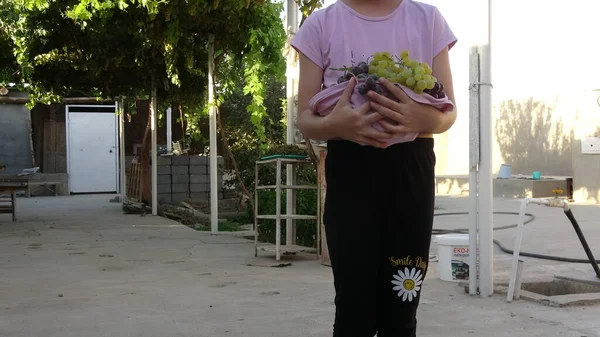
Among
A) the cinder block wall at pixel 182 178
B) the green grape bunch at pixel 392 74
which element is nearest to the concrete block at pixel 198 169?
the cinder block wall at pixel 182 178

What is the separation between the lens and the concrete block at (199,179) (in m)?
13.2

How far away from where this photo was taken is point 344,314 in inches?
59.0

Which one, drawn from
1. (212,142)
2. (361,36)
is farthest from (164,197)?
(361,36)

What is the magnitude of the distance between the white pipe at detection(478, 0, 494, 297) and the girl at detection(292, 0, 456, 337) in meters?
2.44

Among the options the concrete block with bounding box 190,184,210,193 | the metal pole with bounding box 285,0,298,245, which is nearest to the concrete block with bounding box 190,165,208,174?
the concrete block with bounding box 190,184,210,193

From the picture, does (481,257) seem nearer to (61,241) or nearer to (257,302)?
(257,302)

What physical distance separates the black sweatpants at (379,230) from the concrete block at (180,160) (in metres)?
11.6

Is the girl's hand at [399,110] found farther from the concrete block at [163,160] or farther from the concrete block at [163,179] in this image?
the concrete block at [163,179]

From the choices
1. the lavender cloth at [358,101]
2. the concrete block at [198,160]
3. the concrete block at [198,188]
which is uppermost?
the lavender cloth at [358,101]

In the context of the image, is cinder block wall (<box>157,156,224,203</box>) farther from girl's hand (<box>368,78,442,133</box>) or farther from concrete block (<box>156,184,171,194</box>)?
girl's hand (<box>368,78,442,133</box>)

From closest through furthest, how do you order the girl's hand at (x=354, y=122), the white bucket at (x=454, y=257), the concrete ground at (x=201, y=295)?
the girl's hand at (x=354, y=122)
the concrete ground at (x=201, y=295)
the white bucket at (x=454, y=257)

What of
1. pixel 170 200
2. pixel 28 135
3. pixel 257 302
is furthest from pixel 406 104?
pixel 28 135

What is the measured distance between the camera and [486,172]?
3.93 metres

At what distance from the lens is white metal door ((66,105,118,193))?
19547 mm
